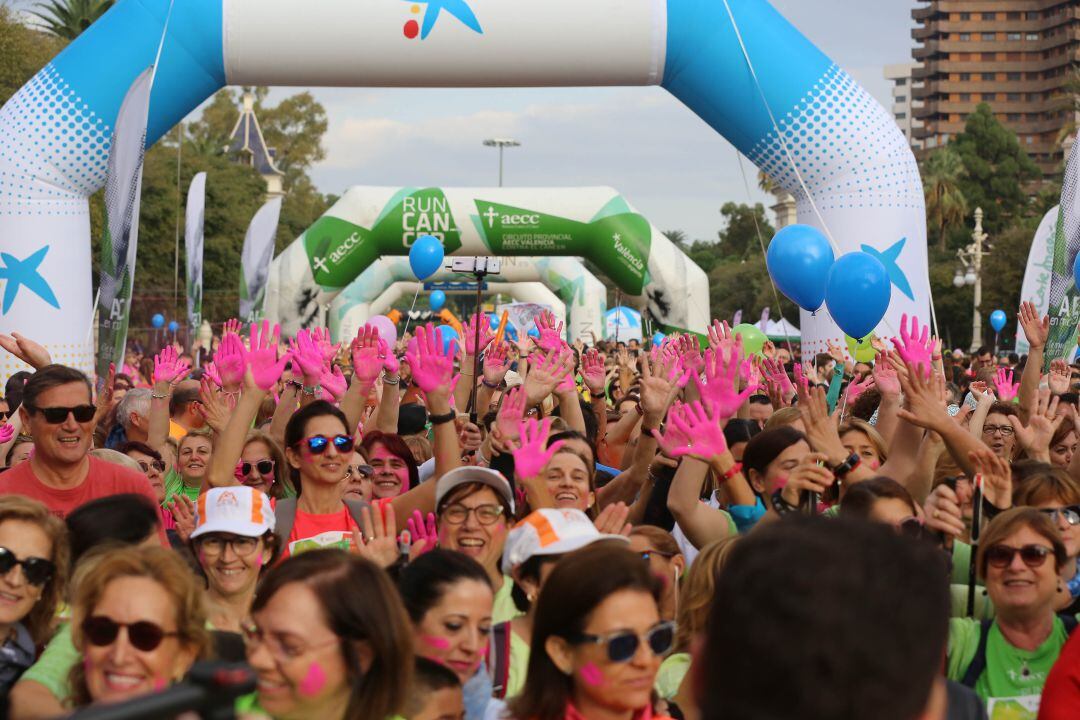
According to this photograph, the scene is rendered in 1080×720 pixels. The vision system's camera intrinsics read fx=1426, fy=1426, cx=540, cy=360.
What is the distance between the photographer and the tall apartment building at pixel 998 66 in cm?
10181

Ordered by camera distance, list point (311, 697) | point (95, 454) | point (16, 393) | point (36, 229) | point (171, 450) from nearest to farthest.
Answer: point (311, 697)
point (95, 454)
point (171, 450)
point (16, 393)
point (36, 229)

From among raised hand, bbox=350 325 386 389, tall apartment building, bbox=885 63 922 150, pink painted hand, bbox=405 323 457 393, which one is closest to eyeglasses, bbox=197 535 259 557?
pink painted hand, bbox=405 323 457 393

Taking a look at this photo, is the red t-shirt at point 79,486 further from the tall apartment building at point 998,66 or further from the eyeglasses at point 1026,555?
the tall apartment building at point 998,66

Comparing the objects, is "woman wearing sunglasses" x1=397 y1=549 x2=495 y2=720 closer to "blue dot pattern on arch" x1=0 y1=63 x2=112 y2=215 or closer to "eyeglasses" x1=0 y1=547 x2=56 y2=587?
"eyeglasses" x1=0 y1=547 x2=56 y2=587

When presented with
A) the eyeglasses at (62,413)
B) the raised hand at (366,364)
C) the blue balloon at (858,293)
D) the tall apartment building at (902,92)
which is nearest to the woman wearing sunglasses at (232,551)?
the eyeglasses at (62,413)

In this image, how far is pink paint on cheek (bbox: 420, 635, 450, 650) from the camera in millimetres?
3180

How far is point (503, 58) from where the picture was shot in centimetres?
1059

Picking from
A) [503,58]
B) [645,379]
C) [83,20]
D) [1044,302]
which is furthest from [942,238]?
[645,379]

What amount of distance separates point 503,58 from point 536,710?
838 cm

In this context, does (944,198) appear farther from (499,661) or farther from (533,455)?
(499,661)

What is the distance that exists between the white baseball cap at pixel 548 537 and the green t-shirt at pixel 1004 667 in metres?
0.84

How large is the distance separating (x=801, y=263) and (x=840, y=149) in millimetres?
1858

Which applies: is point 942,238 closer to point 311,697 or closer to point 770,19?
point 770,19

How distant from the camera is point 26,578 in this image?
3377 mm
